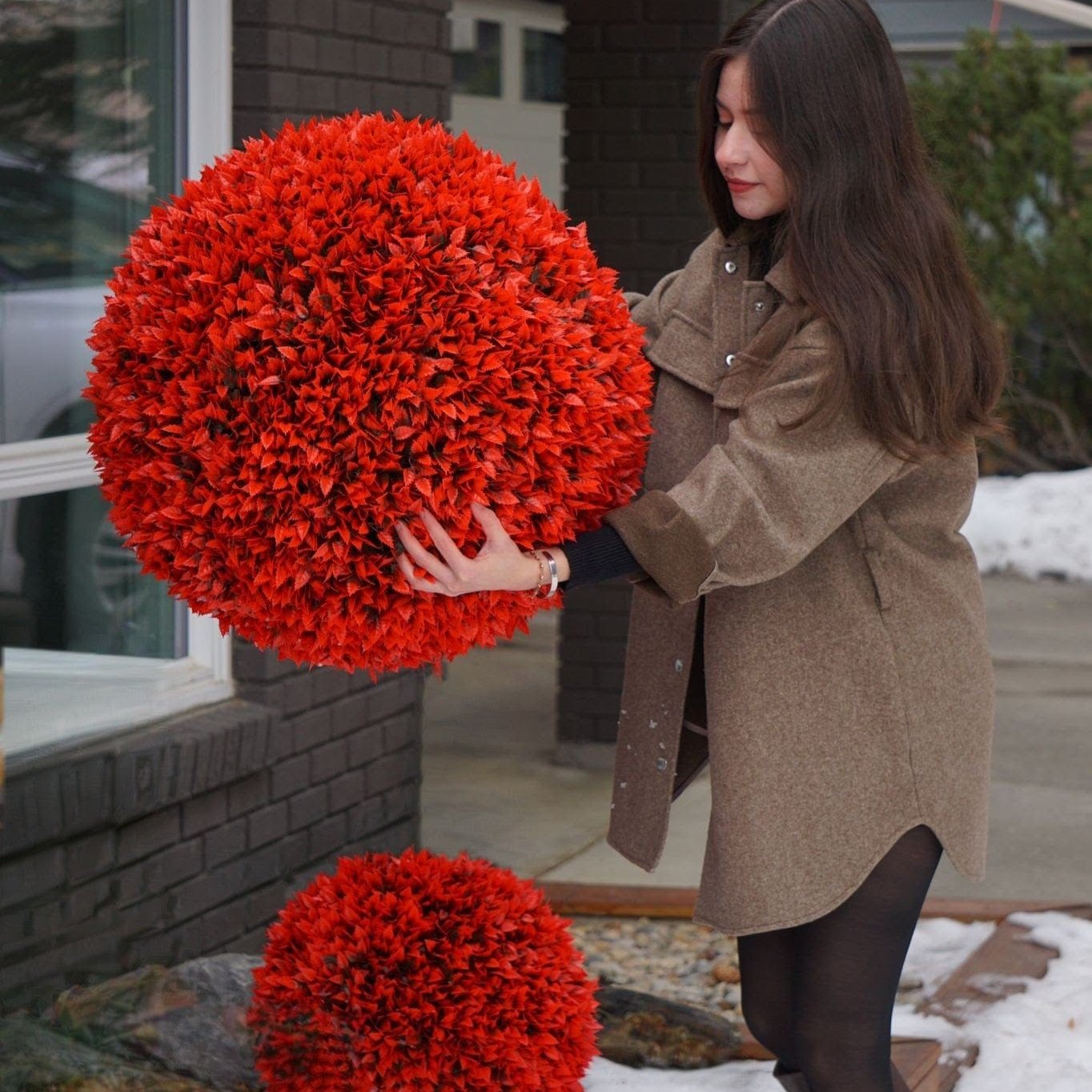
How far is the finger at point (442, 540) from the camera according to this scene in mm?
1958

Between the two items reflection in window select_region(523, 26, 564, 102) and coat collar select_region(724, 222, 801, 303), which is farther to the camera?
reflection in window select_region(523, 26, 564, 102)

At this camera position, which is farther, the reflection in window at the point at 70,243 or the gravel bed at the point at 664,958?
the gravel bed at the point at 664,958

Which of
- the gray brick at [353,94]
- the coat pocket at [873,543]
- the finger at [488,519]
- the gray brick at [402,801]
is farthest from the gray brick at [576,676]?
the finger at [488,519]

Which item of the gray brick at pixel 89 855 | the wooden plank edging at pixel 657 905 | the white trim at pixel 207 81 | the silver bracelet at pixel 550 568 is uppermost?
the white trim at pixel 207 81

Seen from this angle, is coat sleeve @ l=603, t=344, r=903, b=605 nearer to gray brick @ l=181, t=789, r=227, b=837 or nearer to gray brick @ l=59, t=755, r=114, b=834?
gray brick @ l=59, t=755, r=114, b=834

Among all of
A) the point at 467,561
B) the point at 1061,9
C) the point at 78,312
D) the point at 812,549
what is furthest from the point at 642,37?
the point at 467,561

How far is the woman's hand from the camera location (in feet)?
6.44

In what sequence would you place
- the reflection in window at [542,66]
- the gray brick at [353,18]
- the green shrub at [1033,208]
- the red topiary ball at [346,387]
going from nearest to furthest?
the red topiary ball at [346,387] → the gray brick at [353,18] → the reflection in window at [542,66] → the green shrub at [1033,208]

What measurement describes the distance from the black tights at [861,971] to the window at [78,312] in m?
1.63

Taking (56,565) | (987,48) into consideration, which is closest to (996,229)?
(987,48)

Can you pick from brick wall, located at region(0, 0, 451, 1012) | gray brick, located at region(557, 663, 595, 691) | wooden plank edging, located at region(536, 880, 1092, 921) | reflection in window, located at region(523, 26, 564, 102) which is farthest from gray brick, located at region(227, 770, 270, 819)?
reflection in window, located at region(523, 26, 564, 102)

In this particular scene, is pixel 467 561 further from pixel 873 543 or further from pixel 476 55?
pixel 476 55

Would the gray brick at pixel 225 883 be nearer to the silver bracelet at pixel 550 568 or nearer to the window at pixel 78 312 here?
the window at pixel 78 312

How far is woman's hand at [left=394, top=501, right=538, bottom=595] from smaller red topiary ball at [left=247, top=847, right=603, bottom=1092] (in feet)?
2.44
